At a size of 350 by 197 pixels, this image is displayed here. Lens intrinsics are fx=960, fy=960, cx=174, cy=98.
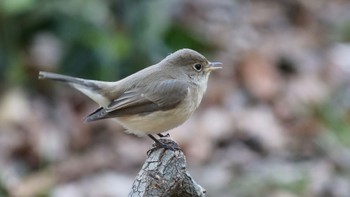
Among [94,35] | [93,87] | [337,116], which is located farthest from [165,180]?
[94,35]

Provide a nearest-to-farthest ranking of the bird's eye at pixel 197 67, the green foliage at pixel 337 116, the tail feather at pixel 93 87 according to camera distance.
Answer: the tail feather at pixel 93 87 → the bird's eye at pixel 197 67 → the green foliage at pixel 337 116

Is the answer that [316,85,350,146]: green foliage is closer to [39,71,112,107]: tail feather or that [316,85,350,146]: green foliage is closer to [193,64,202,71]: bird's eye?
[193,64,202,71]: bird's eye

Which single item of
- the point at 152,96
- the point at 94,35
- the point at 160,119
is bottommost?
the point at 160,119

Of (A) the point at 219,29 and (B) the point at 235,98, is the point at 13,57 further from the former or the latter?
(A) the point at 219,29

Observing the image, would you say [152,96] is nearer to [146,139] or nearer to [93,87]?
[93,87]

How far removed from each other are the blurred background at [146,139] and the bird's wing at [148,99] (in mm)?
2135

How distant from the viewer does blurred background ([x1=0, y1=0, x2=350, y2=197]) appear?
7.49 metres

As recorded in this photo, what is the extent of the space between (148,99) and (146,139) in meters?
3.55

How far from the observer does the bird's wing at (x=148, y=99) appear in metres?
4.70

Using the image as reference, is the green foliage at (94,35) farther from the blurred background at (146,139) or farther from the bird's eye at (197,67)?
the bird's eye at (197,67)

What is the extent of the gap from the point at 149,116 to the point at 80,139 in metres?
3.69

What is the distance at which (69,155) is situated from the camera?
803cm

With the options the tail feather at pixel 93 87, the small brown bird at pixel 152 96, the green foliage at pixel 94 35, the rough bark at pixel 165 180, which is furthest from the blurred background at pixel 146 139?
the rough bark at pixel 165 180

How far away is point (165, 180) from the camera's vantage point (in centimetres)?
341
